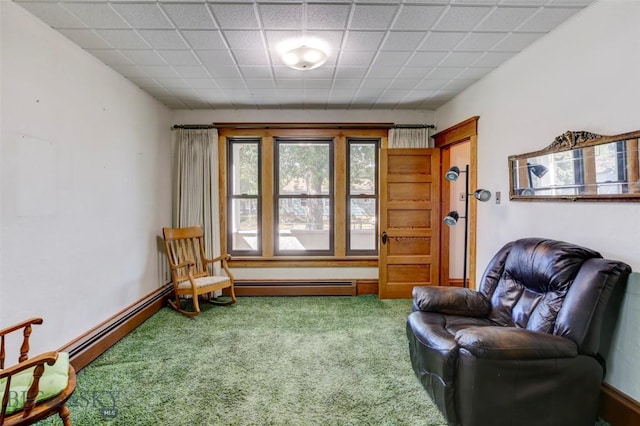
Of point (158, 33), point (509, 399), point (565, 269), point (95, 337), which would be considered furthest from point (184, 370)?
point (565, 269)

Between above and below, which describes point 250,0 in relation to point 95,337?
above

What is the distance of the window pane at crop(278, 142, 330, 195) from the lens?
4684 millimetres

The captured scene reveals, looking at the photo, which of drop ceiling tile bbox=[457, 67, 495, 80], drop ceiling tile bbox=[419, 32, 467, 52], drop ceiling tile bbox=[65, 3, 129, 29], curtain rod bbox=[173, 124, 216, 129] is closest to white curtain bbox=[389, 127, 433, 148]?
drop ceiling tile bbox=[457, 67, 495, 80]

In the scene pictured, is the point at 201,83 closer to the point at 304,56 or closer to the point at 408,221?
the point at 304,56

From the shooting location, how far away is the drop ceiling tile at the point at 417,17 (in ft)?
6.89

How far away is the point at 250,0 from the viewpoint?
2016 mm

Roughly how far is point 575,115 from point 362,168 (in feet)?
9.05

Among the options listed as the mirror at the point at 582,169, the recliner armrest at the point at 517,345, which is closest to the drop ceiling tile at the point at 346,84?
the mirror at the point at 582,169

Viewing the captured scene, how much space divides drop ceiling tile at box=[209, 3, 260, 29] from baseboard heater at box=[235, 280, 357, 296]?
126 inches

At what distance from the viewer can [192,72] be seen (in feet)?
10.4

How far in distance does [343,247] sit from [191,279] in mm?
2049

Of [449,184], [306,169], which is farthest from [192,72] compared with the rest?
[449,184]

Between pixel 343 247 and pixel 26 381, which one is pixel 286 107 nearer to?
pixel 343 247

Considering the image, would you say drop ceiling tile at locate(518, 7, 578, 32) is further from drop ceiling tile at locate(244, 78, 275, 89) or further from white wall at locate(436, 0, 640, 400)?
drop ceiling tile at locate(244, 78, 275, 89)
